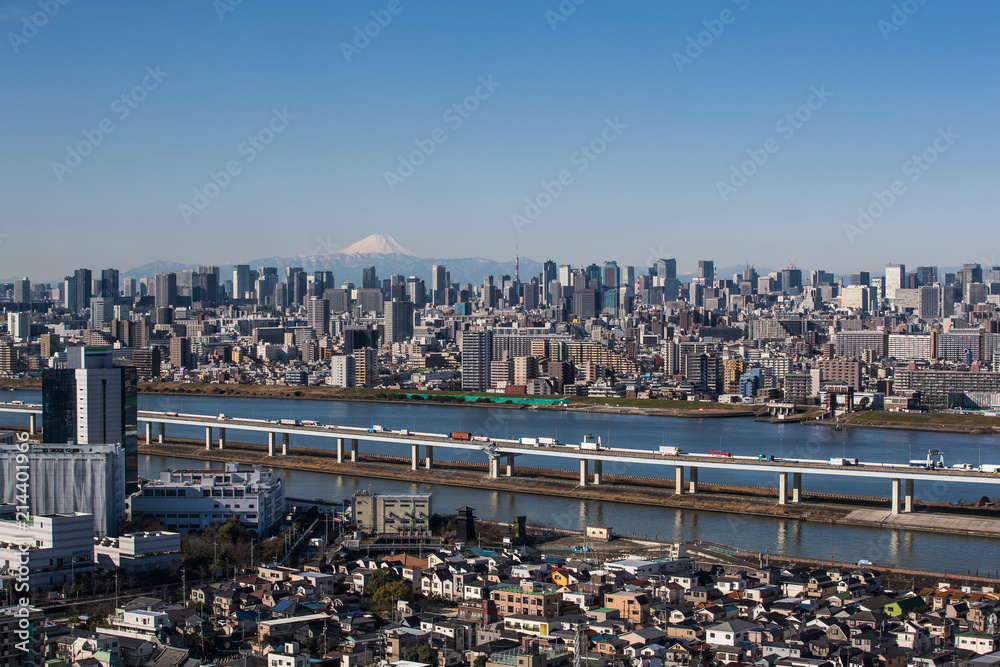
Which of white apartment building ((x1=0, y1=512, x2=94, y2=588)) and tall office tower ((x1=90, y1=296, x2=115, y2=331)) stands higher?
tall office tower ((x1=90, y1=296, x2=115, y2=331))

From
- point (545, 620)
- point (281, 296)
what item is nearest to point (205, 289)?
point (281, 296)

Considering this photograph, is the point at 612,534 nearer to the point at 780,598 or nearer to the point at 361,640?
the point at 780,598

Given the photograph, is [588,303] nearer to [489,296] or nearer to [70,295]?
[489,296]

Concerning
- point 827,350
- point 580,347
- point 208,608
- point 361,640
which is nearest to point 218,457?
point 208,608

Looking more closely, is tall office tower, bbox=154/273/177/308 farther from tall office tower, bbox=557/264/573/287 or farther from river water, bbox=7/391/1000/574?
river water, bbox=7/391/1000/574

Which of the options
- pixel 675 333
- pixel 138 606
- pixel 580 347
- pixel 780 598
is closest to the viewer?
pixel 138 606

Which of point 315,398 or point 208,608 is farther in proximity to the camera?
point 315,398

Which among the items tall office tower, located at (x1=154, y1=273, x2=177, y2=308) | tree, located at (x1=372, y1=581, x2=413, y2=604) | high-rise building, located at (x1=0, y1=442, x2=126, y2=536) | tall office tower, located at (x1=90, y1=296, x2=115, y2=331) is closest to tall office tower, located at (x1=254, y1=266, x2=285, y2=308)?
tall office tower, located at (x1=154, y1=273, x2=177, y2=308)
